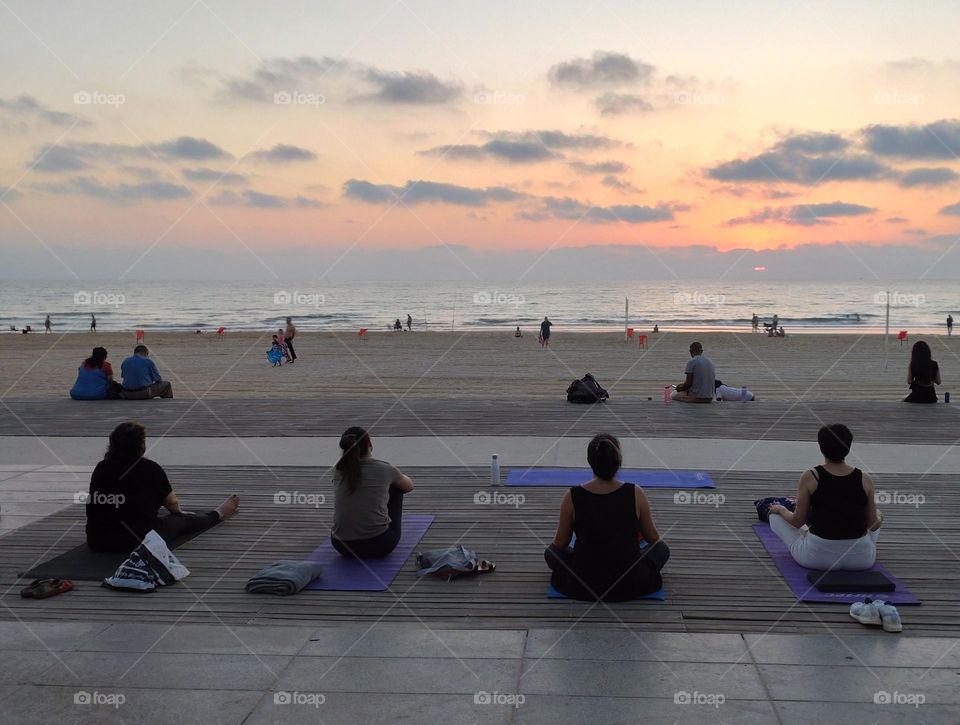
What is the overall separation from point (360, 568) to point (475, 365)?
70.1 ft

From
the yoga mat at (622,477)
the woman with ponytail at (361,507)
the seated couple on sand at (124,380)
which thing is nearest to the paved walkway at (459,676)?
the woman with ponytail at (361,507)

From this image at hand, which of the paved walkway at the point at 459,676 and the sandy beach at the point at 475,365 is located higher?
the paved walkway at the point at 459,676

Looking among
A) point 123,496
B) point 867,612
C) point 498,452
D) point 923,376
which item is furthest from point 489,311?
point 867,612

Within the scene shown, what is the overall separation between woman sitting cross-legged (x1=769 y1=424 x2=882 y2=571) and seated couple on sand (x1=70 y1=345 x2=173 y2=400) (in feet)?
38.0

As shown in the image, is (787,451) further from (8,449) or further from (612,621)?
(8,449)

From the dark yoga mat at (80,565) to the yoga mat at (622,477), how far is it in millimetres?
3790

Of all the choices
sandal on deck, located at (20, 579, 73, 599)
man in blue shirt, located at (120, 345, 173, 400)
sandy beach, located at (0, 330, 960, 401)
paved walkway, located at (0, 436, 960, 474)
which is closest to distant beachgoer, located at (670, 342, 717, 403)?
paved walkway, located at (0, 436, 960, 474)

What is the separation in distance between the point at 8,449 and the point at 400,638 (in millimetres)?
7935

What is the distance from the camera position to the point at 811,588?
5.39 metres

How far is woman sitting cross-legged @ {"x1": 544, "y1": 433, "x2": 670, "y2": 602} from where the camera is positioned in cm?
524

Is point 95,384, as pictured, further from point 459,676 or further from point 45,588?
point 459,676

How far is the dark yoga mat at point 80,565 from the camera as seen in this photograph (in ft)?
18.8

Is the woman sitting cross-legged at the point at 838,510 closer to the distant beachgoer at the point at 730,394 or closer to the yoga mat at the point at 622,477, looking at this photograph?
the yoga mat at the point at 622,477

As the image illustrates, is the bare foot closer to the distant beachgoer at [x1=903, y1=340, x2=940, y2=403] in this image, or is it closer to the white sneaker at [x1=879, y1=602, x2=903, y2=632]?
the white sneaker at [x1=879, y1=602, x2=903, y2=632]
